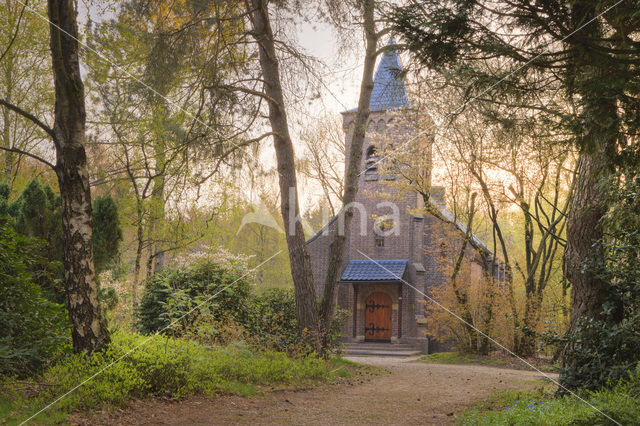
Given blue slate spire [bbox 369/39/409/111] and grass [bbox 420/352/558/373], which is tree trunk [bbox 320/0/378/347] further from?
grass [bbox 420/352/558/373]

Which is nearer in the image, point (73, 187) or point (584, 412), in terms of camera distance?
point (584, 412)

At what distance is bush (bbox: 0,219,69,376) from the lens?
223 inches

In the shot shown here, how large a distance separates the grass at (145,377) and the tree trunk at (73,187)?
455mm

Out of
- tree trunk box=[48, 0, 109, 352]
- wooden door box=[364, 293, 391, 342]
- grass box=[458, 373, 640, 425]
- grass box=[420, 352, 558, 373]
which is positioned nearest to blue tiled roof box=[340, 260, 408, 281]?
wooden door box=[364, 293, 391, 342]

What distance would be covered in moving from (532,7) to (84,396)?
632 centimetres

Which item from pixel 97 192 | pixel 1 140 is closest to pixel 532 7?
pixel 1 140

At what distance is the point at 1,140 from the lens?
54.3 ft

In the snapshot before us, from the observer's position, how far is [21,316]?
5.75 metres

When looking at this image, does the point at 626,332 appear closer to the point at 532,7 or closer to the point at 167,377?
the point at 532,7

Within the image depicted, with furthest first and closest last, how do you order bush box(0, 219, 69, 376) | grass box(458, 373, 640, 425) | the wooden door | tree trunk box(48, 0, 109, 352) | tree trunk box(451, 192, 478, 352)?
the wooden door
tree trunk box(451, 192, 478, 352)
tree trunk box(48, 0, 109, 352)
bush box(0, 219, 69, 376)
grass box(458, 373, 640, 425)

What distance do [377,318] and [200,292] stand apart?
46.5ft

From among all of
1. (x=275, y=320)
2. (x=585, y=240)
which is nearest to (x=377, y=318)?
(x=275, y=320)

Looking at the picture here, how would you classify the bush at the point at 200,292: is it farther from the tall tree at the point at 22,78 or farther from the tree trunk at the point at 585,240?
the tree trunk at the point at 585,240

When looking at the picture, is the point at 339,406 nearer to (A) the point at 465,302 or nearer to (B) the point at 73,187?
(B) the point at 73,187
